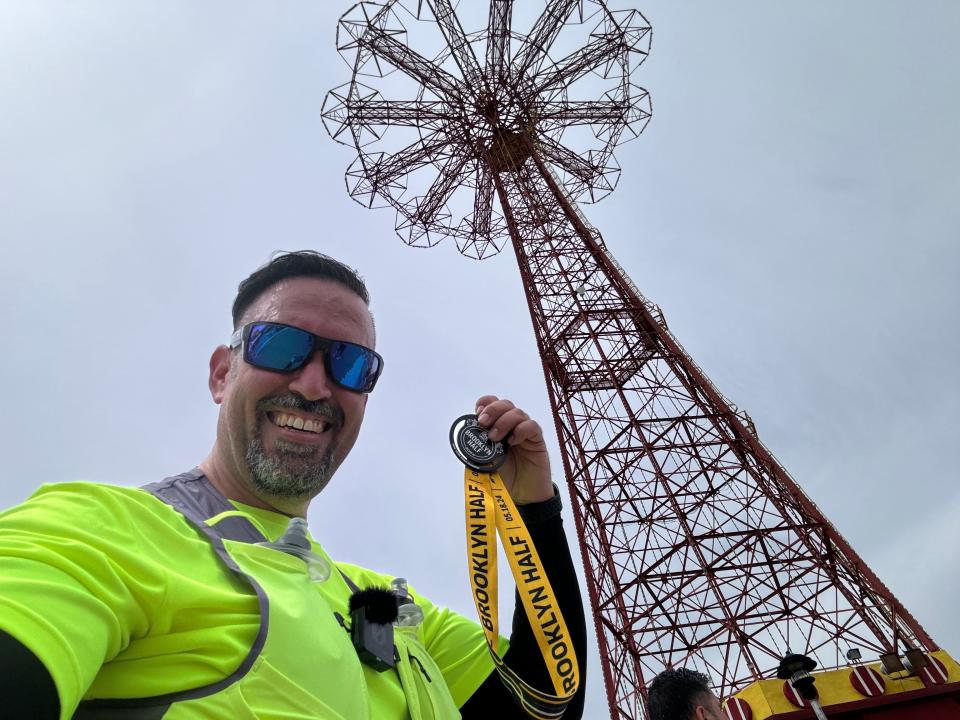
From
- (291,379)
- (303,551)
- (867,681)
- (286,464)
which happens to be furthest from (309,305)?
(867,681)

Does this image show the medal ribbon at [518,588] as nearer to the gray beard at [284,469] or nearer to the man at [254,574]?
the man at [254,574]

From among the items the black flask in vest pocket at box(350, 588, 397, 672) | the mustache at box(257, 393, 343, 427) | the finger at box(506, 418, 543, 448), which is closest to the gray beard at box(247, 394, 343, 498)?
the mustache at box(257, 393, 343, 427)

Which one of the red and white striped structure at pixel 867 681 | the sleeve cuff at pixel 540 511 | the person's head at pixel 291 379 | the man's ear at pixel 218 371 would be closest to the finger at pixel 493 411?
the sleeve cuff at pixel 540 511

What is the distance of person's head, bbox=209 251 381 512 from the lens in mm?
1850

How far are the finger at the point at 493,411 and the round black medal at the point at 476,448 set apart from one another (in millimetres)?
64

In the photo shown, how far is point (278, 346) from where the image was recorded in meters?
1.99

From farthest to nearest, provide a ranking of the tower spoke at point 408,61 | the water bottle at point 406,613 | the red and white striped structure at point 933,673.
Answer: the tower spoke at point 408,61, the red and white striped structure at point 933,673, the water bottle at point 406,613

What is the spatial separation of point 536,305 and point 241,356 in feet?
43.2

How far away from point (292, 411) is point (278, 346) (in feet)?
0.78

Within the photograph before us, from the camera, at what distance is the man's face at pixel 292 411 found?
1836 millimetres

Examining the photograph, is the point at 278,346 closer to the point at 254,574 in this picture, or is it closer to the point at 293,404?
the point at 293,404

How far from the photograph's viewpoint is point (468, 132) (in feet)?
50.2

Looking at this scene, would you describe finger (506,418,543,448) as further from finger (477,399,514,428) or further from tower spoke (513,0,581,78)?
tower spoke (513,0,581,78)

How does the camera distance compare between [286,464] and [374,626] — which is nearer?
[374,626]
